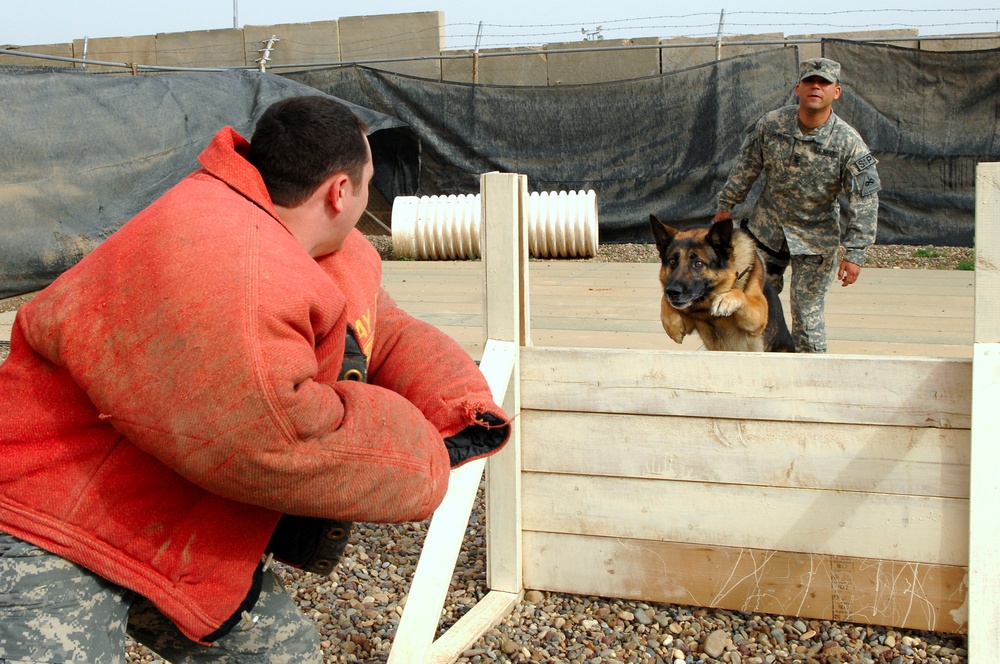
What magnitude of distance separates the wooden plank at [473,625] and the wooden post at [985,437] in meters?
1.48

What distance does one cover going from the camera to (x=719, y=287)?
4.97 m

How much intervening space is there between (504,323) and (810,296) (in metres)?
2.69

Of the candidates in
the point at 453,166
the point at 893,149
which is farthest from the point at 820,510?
the point at 453,166

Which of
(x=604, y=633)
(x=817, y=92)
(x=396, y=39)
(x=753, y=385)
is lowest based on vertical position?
(x=604, y=633)

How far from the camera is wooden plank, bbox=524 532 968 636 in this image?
3.06 metres

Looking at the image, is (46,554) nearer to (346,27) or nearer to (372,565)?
(372,565)

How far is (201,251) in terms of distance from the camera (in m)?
1.44

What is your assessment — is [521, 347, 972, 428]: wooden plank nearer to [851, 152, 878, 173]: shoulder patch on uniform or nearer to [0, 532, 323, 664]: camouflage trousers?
[0, 532, 323, 664]: camouflage trousers

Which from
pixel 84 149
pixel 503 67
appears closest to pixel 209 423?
pixel 84 149

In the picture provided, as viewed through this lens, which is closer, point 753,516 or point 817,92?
point 753,516

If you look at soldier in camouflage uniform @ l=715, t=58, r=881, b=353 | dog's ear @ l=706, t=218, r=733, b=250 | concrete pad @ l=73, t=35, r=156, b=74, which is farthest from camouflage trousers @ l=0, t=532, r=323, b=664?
concrete pad @ l=73, t=35, r=156, b=74

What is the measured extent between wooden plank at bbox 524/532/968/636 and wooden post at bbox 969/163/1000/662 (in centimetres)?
32

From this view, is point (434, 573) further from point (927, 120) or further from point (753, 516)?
point (927, 120)

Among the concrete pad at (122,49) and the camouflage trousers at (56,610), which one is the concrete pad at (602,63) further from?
the camouflage trousers at (56,610)
